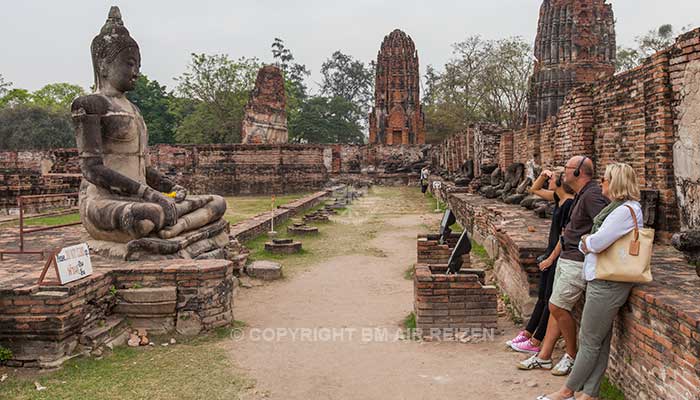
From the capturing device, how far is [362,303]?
19.7 ft

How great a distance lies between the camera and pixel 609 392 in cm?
336

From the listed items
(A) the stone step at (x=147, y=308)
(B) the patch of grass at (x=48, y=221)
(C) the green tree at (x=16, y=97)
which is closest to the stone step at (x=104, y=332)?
(A) the stone step at (x=147, y=308)

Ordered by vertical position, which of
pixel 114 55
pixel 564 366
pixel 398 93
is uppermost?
pixel 398 93

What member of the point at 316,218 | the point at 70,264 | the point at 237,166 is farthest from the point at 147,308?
the point at 237,166

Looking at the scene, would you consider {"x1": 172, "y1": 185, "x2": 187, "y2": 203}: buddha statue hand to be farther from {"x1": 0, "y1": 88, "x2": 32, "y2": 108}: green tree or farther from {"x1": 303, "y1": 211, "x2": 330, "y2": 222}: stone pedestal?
{"x1": 0, "y1": 88, "x2": 32, "y2": 108}: green tree

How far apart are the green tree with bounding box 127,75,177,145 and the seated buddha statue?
40124mm

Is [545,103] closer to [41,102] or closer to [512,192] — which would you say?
[512,192]

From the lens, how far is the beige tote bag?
119 inches

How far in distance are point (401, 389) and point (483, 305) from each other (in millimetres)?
1414

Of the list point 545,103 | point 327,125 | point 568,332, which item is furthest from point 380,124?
point 568,332

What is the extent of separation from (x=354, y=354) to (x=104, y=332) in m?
2.06

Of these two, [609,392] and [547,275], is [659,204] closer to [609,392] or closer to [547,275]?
[547,275]

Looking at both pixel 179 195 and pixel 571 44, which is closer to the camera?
pixel 179 195

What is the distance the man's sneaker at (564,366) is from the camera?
12.1ft
